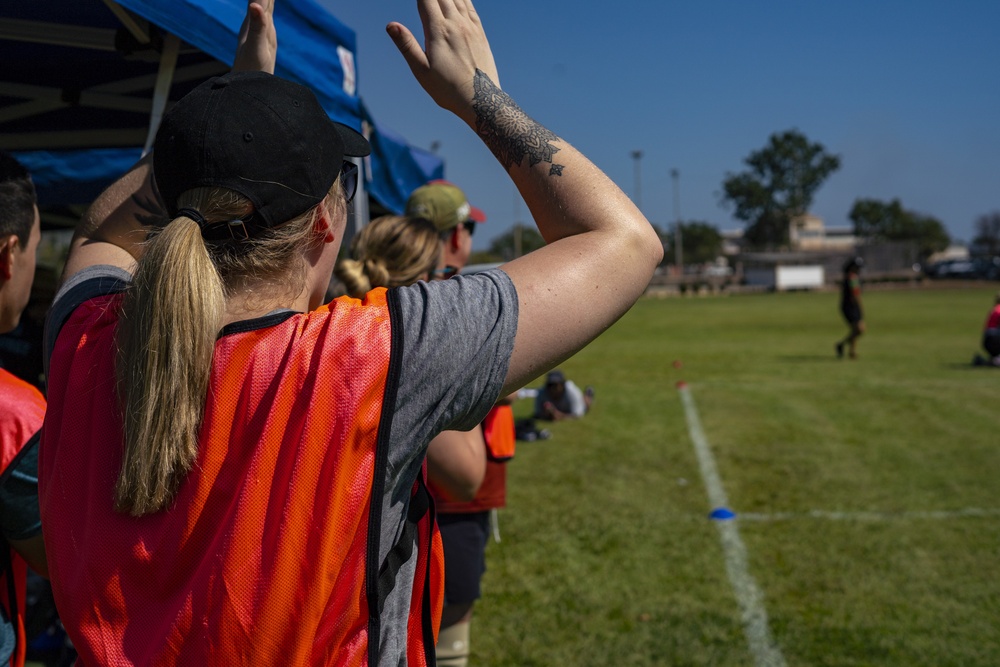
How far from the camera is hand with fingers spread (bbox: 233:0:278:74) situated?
1.69 meters

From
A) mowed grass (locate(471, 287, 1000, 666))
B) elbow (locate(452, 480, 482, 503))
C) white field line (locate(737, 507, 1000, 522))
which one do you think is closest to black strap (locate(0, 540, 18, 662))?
elbow (locate(452, 480, 482, 503))

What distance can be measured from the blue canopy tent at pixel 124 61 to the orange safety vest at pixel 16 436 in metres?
1.19

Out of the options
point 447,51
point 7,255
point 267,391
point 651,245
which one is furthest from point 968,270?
point 267,391

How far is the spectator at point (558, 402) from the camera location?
1062 cm

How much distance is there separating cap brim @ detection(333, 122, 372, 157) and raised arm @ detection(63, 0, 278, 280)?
0.36 metres

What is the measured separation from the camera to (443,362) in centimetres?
119

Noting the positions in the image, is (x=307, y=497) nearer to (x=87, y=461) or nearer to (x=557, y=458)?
(x=87, y=461)

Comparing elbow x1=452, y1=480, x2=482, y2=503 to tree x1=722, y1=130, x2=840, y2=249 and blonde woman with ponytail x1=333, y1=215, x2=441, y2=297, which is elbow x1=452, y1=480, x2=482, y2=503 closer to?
blonde woman with ponytail x1=333, y1=215, x2=441, y2=297

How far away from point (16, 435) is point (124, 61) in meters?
2.03

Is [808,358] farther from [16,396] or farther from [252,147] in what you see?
[252,147]

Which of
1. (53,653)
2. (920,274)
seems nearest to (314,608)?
(53,653)

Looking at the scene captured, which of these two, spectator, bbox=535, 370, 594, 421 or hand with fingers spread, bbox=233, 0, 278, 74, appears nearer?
hand with fingers spread, bbox=233, 0, 278, 74

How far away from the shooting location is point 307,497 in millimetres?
1169

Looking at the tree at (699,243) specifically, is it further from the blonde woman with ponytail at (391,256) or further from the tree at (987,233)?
the blonde woman with ponytail at (391,256)
